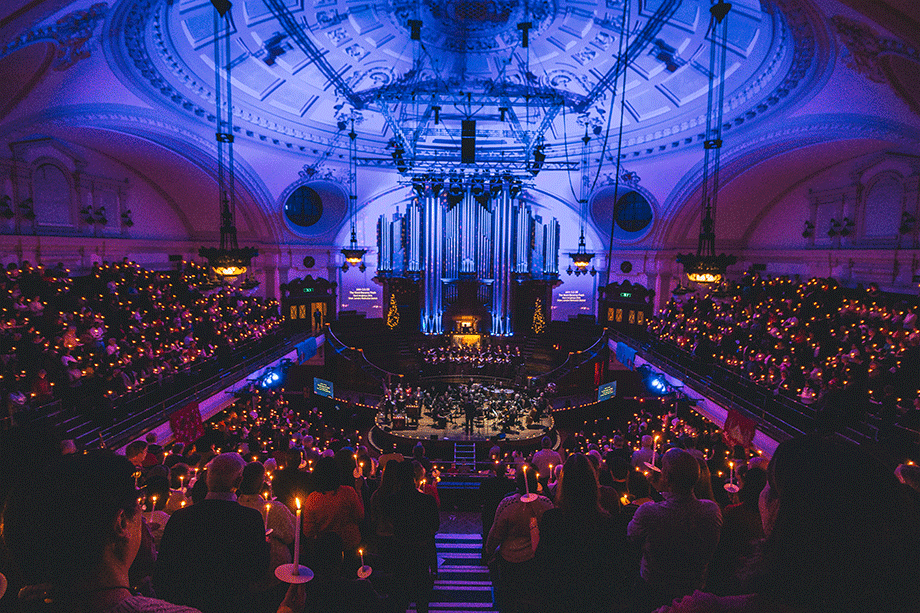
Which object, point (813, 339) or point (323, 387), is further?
point (323, 387)

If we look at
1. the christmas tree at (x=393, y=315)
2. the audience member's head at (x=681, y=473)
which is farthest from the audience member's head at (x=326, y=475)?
the christmas tree at (x=393, y=315)

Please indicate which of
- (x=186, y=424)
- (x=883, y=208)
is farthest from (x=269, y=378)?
(x=883, y=208)

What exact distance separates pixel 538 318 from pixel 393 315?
6.15m

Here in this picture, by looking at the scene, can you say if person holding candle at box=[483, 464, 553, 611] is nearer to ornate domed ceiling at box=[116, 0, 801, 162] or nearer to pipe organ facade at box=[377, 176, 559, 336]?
ornate domed ceiling at box=[116, 0, 801, 162]

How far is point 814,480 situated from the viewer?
1.02 meters

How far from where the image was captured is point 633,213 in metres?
18.5

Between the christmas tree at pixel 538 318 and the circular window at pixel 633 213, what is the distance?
456 cm

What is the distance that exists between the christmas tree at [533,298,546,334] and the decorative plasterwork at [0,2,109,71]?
15.7 metres

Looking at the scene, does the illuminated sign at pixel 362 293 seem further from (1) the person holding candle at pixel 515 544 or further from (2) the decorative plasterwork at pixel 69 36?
(1) the person holding candle at pixel 515 544

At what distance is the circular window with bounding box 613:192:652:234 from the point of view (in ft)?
59.8

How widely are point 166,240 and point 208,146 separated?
4.41 meters

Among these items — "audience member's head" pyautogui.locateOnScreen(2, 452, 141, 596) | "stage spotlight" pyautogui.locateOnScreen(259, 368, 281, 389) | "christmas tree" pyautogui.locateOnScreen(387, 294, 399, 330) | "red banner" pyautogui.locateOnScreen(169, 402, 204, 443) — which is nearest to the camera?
"audience member's head" pyautogui.locateOnScreen(2, 452, 141, 596)

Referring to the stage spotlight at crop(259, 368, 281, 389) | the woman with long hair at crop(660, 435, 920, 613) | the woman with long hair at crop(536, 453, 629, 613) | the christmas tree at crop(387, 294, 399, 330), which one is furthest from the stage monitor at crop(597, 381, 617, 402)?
the woman with long hair at crop(660, 435, 920, 613)

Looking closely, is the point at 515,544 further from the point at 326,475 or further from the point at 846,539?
the point at 846,539
